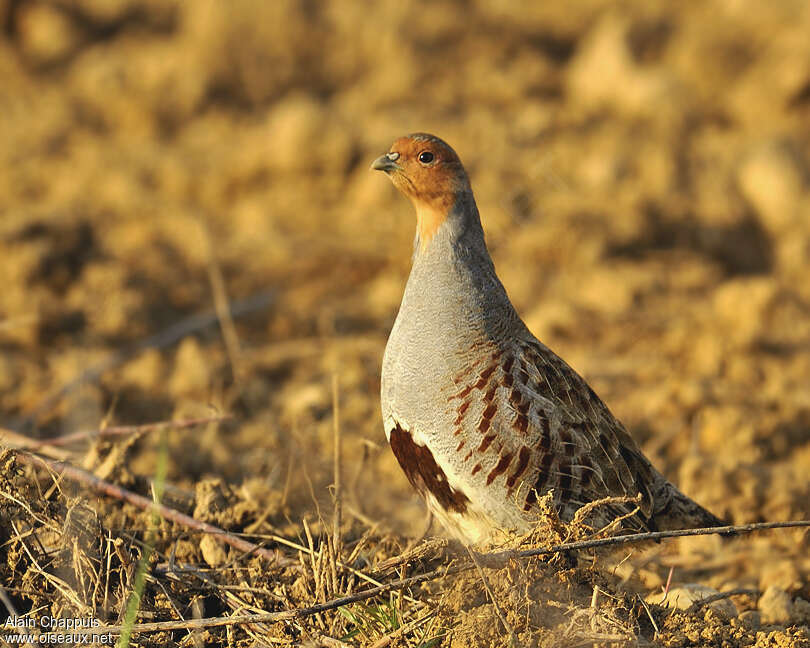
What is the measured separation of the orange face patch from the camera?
3373mm

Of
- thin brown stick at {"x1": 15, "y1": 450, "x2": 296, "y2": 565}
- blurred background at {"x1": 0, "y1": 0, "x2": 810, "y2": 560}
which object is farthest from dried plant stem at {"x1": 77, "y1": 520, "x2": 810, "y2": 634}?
blurred background at {"x1": 0, "y1": 0, "x2": 810, "y2": 560}

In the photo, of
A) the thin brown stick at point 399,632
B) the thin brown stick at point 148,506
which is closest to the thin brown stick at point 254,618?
the thin brown stick at point 399,632

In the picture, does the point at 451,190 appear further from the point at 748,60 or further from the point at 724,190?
the point at 748,60

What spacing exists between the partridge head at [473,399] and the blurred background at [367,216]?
1.88 feet

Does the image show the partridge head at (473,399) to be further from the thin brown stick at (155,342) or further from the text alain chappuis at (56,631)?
the thin brown stick at (155,342)

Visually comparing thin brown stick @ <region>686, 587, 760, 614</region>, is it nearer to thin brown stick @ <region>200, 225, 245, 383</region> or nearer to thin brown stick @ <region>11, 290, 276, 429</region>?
thin brown stick @ <region>200, 225, 245, 383</region>

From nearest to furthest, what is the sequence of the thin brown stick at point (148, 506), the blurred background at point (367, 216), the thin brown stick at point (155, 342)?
the thin brown stick at point (148, 506) → the thin brown stick at point (155, 342) → the blurred background at point (367, 216)

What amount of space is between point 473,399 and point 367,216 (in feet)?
14.4

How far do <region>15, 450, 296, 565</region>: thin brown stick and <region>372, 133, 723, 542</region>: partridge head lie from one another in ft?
1.70

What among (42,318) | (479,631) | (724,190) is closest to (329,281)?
(42,318)

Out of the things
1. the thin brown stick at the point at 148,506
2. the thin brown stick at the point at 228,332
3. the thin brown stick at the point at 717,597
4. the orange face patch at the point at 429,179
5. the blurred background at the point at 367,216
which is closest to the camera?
the thin brown stick at the point at 717,597

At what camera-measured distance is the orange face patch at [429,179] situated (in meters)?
3.37

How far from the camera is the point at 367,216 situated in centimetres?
734

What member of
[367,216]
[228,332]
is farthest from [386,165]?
[367,216]
